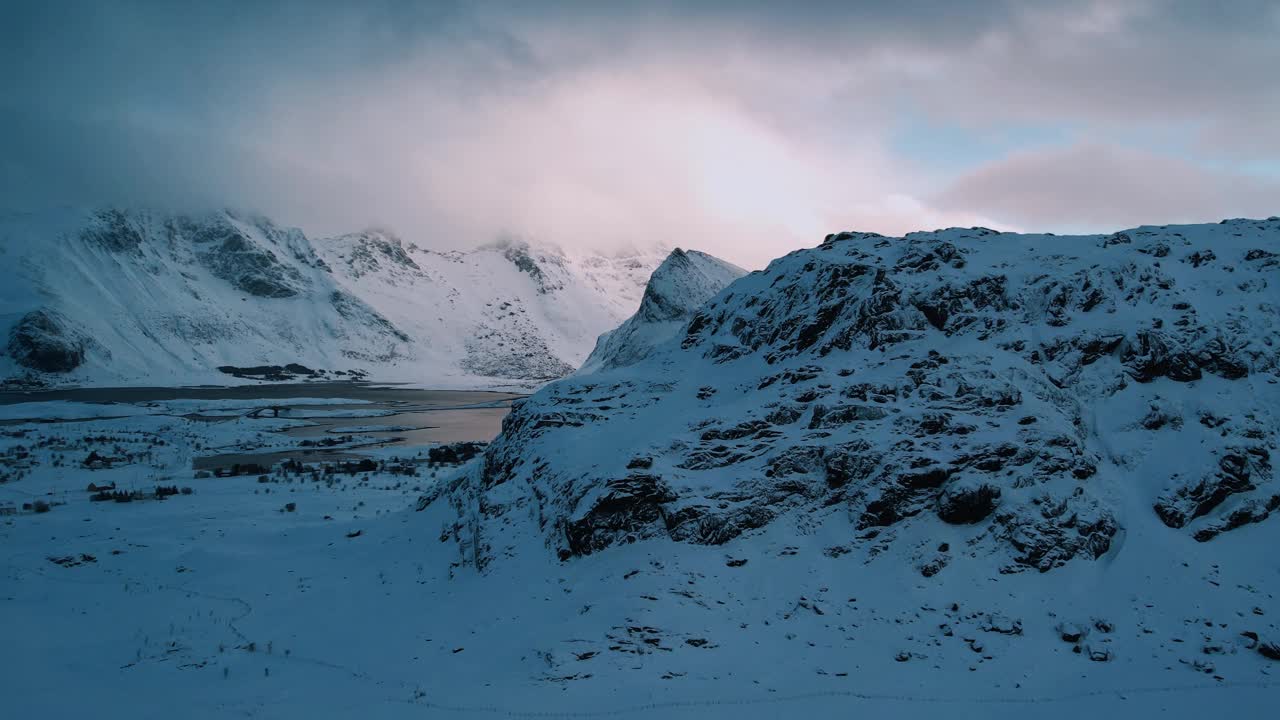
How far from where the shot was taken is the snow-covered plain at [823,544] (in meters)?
16.1

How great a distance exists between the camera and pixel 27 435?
69500 millimetres

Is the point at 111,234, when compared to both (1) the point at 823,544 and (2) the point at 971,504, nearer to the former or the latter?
(1) the point at 823,544

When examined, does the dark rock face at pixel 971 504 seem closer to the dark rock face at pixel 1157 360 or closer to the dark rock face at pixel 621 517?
the dark rock face at pixel 621 517

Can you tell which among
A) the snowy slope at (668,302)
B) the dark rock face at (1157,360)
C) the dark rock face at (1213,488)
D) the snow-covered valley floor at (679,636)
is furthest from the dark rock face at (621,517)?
the snowy slope at (668,302)

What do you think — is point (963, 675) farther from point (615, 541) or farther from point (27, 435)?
point (27, 435)

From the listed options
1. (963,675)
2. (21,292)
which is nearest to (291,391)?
(21,292)

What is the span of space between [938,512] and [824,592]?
4.49 metres

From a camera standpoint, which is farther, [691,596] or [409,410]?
[409,410]

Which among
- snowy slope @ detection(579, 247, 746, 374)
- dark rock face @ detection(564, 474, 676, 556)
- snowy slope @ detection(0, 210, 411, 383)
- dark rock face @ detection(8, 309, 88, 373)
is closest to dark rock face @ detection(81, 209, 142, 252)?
snowy slope @ detection(0, 210, 411, 383)

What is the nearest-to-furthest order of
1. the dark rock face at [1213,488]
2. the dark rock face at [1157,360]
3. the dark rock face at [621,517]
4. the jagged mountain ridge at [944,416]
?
the dark rock face at [1213,488], the jagged mountain ridge at [944,416], the dark rock face at [621,517], the dark rock face at [1157,360]

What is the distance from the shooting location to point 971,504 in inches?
783

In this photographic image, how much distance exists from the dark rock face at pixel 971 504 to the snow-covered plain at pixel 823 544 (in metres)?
0.06

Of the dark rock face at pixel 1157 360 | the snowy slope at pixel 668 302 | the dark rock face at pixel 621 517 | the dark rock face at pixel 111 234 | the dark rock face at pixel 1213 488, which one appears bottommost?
the dark rock face at pixel 621 517

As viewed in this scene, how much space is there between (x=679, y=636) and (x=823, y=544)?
553 cm
